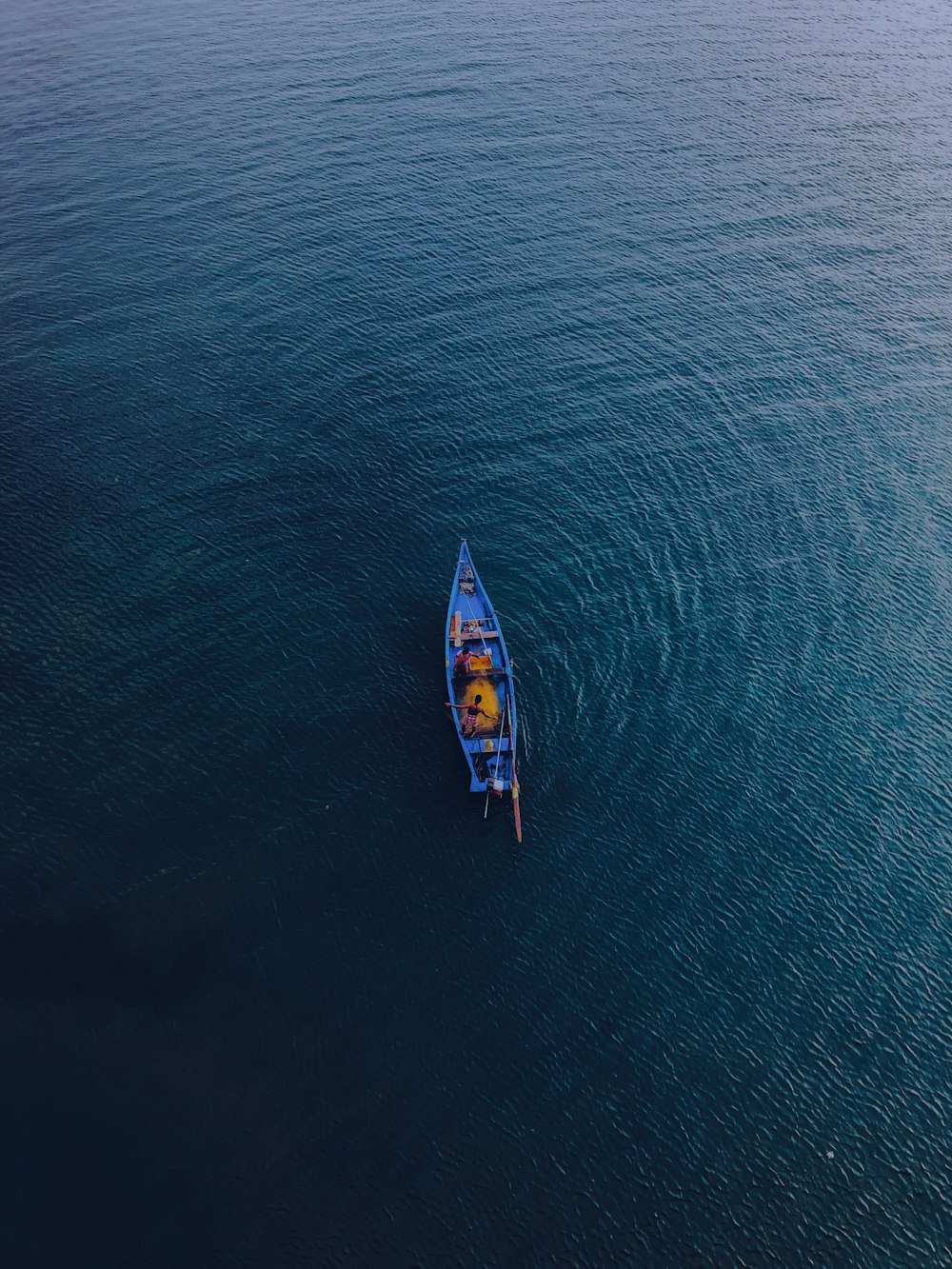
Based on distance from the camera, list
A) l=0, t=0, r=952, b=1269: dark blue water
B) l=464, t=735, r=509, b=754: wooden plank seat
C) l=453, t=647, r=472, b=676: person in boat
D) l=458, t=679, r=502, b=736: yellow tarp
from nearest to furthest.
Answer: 1. l=0, t=0, r=952, b=1269: dark blue water
2. l=464, t=735, r=509, b=754: wooden plank seat
3. l=458, t=679, r=502, b=736: yellow tarp
4. l=453, t=647, r=472, b=676: person in boat

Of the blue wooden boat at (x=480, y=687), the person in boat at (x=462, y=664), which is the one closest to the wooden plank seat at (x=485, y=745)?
the blue wooden boat at (x=480, y=687)

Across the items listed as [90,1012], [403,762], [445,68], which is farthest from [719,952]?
[445,68]

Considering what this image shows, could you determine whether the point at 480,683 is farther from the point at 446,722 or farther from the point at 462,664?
the point at 446,722

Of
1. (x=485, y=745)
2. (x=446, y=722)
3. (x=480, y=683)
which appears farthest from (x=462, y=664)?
(x=485, y=745)

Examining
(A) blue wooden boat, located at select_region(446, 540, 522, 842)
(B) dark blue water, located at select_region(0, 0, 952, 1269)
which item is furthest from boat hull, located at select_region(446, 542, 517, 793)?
(B) dark blue water, located at select_region(0, 0, 952, 1269)

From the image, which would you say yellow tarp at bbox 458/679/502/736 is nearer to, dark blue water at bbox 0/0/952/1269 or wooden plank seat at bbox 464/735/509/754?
wooden plank seat at bbox 464/735/509/754

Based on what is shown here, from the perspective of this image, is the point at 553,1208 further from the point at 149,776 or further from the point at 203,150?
the point at 203,150
